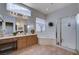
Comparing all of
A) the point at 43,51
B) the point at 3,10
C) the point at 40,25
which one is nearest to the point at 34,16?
the point at 40,25

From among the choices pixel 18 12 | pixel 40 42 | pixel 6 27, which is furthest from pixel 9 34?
pixel 40 42

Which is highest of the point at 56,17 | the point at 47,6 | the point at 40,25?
the point at 47,6

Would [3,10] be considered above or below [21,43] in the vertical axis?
above

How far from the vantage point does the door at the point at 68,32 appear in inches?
70.3

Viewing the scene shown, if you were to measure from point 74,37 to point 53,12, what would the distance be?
2.20 ft

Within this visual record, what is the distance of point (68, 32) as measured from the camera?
182 cm

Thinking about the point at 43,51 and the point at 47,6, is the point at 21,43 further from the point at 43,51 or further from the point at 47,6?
the point at 47,6

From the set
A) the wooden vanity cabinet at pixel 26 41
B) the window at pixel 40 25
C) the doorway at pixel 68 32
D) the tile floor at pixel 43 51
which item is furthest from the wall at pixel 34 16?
the doorway at pixel 68 32

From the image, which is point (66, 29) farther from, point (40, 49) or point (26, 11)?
point (26, 11)

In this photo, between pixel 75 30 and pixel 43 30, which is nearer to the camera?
pixel 75 30

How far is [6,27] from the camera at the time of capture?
1.75 meters

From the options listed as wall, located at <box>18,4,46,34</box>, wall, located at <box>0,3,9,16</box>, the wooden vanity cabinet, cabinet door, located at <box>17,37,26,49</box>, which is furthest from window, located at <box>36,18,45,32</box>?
wall, located at <box>0,3,9,16</box>

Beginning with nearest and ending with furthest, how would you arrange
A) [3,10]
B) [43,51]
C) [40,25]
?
[3,10], [43,51], [40,25]

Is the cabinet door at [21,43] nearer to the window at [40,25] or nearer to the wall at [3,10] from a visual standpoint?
the window at [40,25]
